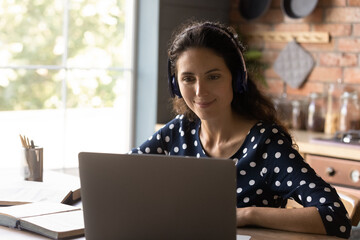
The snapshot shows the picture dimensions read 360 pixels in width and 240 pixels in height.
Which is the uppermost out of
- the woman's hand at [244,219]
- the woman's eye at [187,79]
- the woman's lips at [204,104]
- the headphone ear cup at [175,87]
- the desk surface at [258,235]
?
the woman's eye at [187,79]

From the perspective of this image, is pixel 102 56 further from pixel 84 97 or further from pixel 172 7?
pixel 172 7

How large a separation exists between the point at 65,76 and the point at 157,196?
263 cm

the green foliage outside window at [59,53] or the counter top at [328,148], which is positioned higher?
the green foliage outside window at [59,53]

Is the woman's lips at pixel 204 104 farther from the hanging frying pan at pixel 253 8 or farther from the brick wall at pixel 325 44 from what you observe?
the hanging frying pan at pixel 253 8

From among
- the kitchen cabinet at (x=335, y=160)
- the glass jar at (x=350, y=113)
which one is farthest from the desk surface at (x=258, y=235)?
the glass jar at (x=350, y=113)

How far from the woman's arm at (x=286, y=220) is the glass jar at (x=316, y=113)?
222 centimetres

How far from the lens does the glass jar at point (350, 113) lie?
3.68 metres

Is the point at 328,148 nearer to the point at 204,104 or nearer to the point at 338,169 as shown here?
the point at 338,169

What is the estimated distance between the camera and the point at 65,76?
3.92m

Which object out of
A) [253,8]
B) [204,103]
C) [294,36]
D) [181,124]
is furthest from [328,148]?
[204,103]

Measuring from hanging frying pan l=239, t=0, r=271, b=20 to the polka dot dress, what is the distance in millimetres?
2053

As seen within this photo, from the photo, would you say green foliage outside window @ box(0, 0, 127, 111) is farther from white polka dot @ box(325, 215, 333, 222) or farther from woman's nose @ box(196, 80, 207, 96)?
white polka dot @ box(325, 215, 333, 222)

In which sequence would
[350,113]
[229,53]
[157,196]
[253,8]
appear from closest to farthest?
[157,196] < [229,53] < [350,113] < [253,8]

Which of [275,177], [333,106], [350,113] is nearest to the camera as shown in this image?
[275,177]
